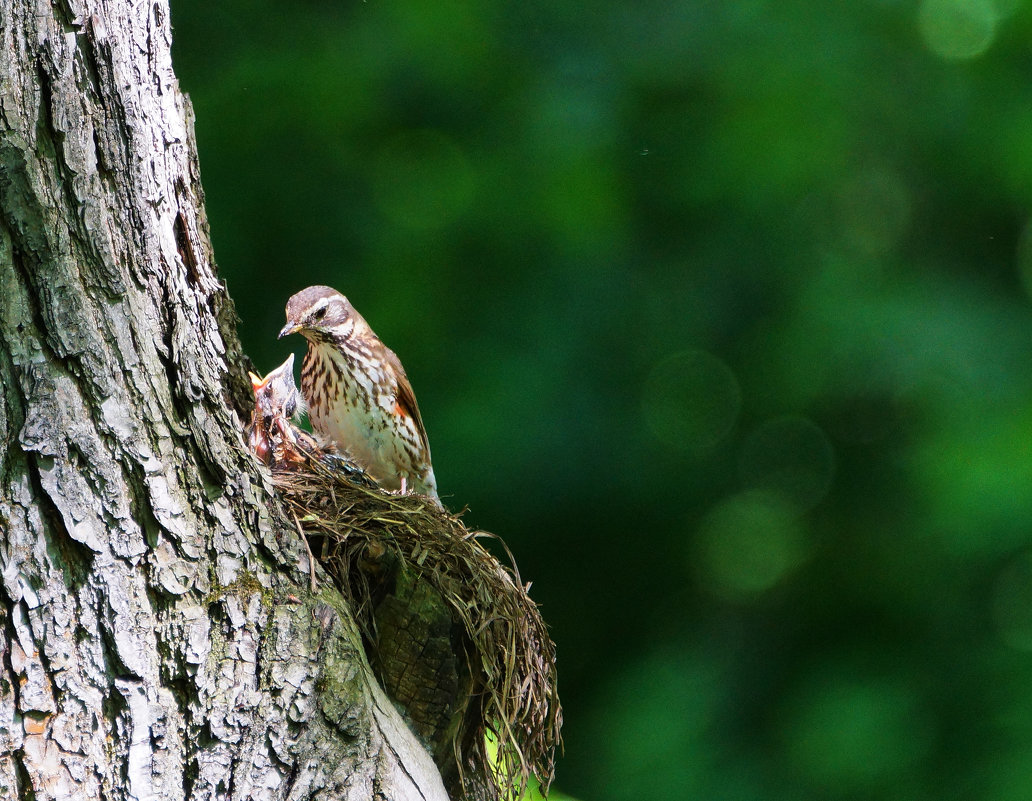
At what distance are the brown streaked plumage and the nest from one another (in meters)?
1.05

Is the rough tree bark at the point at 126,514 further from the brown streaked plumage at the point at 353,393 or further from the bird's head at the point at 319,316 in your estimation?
the brown streaked plumage at the point at 353,393

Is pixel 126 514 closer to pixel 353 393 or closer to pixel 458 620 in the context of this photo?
pixel 458 620

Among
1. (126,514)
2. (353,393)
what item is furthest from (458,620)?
(353,393)

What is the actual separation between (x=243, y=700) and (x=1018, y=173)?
7.27 m

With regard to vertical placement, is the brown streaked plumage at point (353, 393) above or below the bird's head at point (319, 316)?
below

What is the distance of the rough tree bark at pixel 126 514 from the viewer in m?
2.44

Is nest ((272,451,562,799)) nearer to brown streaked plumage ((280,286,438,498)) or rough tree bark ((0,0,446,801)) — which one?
rough tree bark ((0,0,446,801))

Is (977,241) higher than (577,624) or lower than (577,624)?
higher

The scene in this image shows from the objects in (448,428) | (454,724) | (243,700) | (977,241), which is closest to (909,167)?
(977,241)

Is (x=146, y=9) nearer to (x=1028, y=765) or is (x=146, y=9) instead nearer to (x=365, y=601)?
(x=365, y=601)

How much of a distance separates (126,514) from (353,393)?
7.89 ft

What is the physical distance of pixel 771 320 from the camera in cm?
835

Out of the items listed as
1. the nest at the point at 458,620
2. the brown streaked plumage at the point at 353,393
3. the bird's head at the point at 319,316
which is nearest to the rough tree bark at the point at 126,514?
the nest at the point at 458,620

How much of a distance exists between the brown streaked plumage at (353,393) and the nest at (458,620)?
105 centimetres
